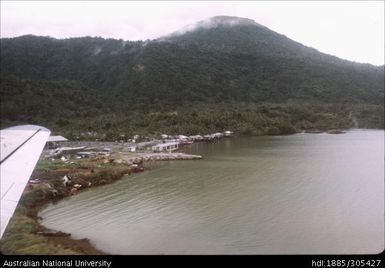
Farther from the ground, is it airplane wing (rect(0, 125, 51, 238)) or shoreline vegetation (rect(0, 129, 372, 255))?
airplane wing (rect(0, 125, 51, 238))

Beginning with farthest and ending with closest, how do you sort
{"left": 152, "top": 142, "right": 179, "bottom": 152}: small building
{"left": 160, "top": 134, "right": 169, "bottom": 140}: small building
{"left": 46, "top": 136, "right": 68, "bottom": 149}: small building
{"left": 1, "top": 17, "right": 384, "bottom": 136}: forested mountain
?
{"left": 1, "top": 17, "right": 384, "bottom": 136}: forested mountain
{"left": 160, "top": 134, "right": 169, "bottom": 140}: small building
{"left": 152, "top": 142, "right": 179, "bottom": 152}: small building
{"left": 46, "top": 136, "right": 68, "bottom": 149}: small building

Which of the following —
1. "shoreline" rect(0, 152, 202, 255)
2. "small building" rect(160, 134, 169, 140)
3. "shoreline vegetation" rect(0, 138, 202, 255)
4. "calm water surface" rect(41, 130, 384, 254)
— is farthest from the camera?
"small building" rect(160, 134, 169, 140)

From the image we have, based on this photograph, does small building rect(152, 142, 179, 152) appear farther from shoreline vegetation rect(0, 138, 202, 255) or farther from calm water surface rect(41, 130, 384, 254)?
calm water surface rect(41, 130, 384, 254)

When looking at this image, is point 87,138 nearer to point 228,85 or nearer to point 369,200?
point 369,200

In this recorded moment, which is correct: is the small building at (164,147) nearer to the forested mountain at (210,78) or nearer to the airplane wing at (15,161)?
the forested mountain at (210,78)

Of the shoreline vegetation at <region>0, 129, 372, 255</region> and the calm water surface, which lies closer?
the shoreline vegetation at <region>0, 129, 372, 255</region>

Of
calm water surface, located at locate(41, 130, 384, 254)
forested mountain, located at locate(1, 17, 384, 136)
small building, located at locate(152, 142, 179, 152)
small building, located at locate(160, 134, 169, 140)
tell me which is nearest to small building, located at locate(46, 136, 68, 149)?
forested mountain, located at locate(1, 17, 384, 136)

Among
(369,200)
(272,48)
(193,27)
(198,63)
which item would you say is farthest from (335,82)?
(369,200)
